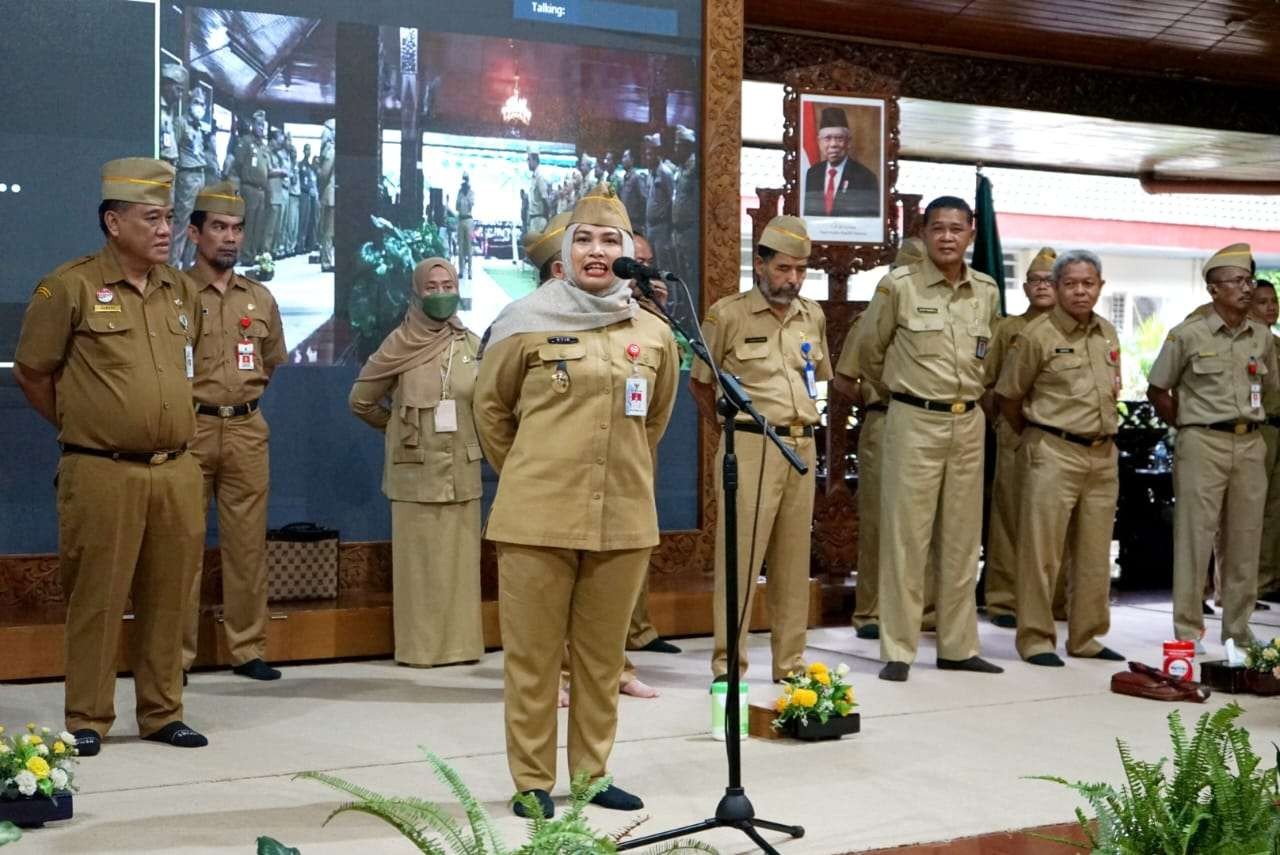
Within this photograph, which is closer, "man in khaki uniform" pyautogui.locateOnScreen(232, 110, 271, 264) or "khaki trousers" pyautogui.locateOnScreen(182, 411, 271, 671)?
"khaki trousers" pyautogui.locateOnScreen(182, 411, 271, 671)

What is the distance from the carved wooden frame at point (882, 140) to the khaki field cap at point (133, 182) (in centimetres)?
393

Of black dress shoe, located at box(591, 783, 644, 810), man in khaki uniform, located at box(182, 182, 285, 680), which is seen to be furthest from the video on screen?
black dress shoe, located at box(591, 783, 644, 810)

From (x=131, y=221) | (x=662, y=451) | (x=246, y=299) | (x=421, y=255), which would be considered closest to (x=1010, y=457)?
(x=662, y=451)

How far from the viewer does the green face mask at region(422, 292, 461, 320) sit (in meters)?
6.49

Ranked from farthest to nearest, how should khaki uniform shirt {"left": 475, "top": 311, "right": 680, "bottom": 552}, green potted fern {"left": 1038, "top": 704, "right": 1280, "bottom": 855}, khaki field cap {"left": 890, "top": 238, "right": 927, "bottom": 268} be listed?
khaki field cap {"left": 890, "top": 238, "right": 927, "bottom": 268} → khaki uniform shirt {"left": 475, "top": 311, "right": 680, "bottom": 552} → green potted fern {"left": 1038, "top": 704, "right": 1280, "bottom": 855}

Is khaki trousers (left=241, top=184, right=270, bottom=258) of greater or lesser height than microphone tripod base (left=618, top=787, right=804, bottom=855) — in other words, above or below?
above

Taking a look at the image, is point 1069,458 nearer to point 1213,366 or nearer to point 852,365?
point 1213,366

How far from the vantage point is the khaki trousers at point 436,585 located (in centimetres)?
652

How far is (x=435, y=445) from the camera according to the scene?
653 cm

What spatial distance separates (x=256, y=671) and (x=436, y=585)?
0.80 meters

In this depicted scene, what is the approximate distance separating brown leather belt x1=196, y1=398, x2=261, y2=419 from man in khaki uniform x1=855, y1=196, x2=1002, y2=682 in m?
2.49

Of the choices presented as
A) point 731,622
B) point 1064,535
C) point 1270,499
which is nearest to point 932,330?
point 1064,535

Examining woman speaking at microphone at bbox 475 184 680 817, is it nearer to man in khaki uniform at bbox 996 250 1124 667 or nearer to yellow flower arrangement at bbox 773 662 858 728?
yellow flower arrangement at bbox 773 662 858 728

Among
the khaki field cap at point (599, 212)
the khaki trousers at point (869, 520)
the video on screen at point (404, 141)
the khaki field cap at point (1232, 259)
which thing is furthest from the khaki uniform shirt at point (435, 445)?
the khaki field cap at point (1232, 259)
